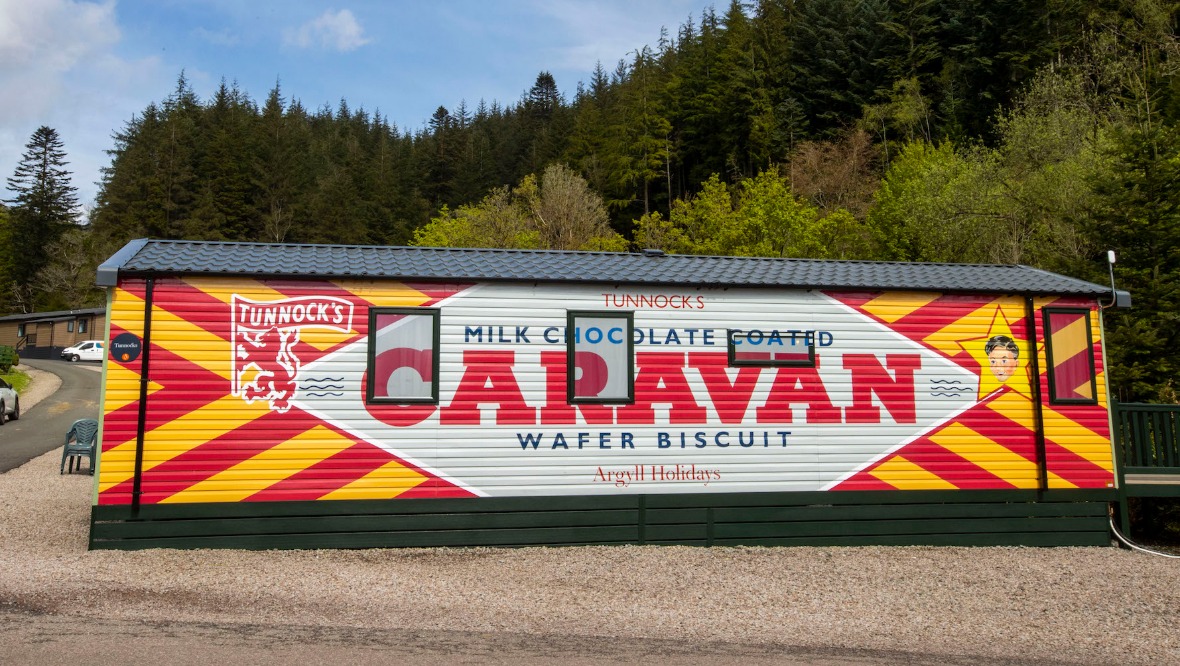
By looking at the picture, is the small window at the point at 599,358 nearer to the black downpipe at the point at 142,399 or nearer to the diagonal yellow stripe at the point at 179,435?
the diagonal yellow stripe at the point at 179,435

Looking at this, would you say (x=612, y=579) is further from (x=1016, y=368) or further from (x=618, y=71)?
(x=618, y=71)

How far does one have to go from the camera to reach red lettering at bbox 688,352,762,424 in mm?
9516

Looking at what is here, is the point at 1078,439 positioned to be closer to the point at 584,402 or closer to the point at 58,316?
the point at 584,402

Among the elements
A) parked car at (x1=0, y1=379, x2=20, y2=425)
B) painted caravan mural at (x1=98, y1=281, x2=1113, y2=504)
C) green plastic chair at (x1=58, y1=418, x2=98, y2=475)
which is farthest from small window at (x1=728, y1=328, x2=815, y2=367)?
parked car at (x1=0, y1=379, x2=20, y2=425)

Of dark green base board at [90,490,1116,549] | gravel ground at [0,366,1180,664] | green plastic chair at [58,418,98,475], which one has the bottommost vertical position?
gravel ground at [0,366,1180,664]

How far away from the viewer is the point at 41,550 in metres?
8.34

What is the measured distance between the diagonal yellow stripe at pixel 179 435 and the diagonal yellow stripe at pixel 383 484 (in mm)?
1209

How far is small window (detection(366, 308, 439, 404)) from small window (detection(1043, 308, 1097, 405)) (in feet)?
25.1

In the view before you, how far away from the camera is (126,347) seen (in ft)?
27.3

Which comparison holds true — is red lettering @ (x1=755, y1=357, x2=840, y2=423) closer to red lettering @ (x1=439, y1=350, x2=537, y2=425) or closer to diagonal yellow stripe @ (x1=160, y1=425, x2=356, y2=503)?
red lettering @ (x1=439, y1=350, x2=537, y2=425)

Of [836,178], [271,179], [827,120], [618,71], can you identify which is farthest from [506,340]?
[618,71]

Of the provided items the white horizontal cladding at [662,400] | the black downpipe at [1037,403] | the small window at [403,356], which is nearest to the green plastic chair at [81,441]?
the white horizontal cladding at [662,400]

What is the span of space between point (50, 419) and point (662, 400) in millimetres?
21666

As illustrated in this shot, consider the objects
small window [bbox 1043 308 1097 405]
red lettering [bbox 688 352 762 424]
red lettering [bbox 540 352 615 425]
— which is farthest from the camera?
small window [bbox 1043 308 1097 405]
